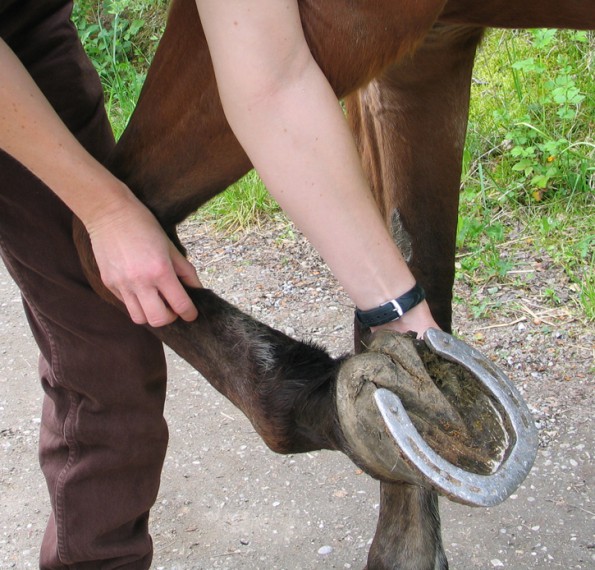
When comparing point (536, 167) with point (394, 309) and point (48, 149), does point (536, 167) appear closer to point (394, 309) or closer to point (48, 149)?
point (394, 309)

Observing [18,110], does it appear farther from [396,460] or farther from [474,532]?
[474,532]

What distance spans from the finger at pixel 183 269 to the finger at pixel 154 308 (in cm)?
7

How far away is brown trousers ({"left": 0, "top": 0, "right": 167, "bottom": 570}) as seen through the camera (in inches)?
71.8

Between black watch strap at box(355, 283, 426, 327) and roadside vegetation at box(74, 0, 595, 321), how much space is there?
162cm

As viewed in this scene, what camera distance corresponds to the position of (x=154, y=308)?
1.59m

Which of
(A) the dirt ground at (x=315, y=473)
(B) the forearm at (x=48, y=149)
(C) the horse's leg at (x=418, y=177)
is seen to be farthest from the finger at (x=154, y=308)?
(A) the dirt ground at (x=315, y=473)

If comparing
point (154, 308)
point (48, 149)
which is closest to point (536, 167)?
point (154, 308)

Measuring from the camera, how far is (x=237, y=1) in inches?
49.8

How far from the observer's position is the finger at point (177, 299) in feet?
5.22

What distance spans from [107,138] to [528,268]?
5.72 feet

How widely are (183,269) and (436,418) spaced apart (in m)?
0.55

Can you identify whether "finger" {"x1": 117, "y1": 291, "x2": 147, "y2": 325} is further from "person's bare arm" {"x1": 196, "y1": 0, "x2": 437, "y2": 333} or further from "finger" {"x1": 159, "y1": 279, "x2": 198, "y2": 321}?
"person's bare arm" {"x1": 196, "y1": 0, "x2": 437, "y2": 333}

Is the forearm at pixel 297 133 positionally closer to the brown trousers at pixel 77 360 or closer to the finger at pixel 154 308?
the finger at pixel 154 308

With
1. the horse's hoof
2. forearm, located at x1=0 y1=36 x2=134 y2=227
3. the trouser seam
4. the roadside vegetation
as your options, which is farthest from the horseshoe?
the roadside vegetation
